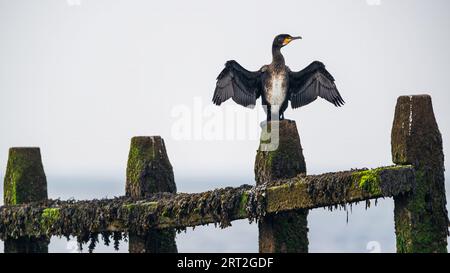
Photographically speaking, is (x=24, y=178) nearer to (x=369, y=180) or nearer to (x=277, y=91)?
(x=369, y=180)

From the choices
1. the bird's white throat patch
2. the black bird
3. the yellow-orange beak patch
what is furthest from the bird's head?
the bird's white throat patch

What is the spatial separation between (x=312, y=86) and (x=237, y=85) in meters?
1.19

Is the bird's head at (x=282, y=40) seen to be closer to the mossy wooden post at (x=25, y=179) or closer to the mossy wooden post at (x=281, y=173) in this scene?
the mossy wooden post at (x=25, y=179)

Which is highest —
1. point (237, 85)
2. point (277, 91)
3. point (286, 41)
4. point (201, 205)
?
point (286, 41)

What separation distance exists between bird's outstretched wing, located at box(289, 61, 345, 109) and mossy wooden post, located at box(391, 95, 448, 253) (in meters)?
7.51

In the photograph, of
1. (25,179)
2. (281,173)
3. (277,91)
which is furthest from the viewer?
(277,91)

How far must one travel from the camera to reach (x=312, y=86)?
20.0 m

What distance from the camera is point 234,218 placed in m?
12.5

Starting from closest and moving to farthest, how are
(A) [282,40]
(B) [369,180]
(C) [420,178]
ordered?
(B) [369,180] → (C) [420,178] → (A) [282,40]

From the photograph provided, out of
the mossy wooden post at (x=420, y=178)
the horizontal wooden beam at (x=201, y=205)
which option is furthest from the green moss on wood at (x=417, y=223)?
the horizontal wooden beam at (x=201, y=205)

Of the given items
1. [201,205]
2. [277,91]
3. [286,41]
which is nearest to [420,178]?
[201,205]
